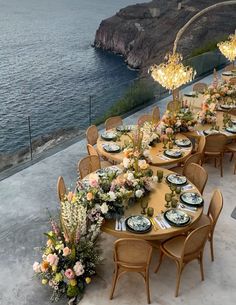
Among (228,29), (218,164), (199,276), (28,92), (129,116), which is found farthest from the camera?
(228,29)

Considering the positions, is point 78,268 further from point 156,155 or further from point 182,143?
point 182,143

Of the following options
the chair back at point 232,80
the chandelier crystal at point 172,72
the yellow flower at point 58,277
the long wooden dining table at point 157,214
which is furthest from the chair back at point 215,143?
the yellow flower at point 58,277

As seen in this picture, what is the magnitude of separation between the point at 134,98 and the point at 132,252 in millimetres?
8027

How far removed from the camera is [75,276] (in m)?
5.43

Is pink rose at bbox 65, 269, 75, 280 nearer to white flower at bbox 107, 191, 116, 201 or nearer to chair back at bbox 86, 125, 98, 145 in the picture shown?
white flower at bbox 107, 191, 116, 201

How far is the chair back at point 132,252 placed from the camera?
201 inches

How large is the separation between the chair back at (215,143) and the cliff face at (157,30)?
35528mm

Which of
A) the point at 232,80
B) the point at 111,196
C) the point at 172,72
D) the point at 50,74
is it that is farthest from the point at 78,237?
the point at 50,74

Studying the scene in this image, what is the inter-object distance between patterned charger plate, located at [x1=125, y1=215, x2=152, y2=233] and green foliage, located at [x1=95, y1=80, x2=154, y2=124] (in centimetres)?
632

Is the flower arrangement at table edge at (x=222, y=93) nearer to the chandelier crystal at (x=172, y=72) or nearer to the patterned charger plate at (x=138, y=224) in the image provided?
the chandelier crystal at (x=172, y=72)

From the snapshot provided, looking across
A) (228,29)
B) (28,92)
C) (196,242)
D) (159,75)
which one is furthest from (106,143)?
(228,29)

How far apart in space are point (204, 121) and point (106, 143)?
2778 millimetres

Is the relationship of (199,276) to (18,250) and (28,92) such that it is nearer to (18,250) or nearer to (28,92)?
(18,250)

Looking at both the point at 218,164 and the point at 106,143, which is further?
the point at 218,164
